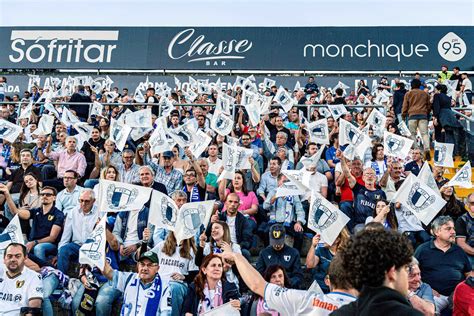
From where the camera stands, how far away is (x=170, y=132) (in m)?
9.81

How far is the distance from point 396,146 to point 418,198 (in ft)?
8.18

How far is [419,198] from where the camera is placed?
734cm

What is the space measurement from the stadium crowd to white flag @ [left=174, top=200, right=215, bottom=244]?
17 centimetres

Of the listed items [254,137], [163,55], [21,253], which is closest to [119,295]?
[21,253]

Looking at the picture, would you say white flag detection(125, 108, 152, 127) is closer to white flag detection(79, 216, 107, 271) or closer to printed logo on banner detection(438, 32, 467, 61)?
white flag detection(79, 216, 107, 271)

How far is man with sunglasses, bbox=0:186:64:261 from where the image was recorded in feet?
24.2

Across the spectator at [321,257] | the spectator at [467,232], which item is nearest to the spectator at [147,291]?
the spectator at [321,257]

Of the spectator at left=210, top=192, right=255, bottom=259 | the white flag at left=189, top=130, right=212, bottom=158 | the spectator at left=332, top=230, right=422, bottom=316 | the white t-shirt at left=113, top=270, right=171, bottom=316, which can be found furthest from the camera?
Answer: the white flag at left=189, top=130, right=212, bottom=158

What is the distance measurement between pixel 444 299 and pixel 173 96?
31.3 ft

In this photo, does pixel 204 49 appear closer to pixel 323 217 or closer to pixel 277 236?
pixel 277 236

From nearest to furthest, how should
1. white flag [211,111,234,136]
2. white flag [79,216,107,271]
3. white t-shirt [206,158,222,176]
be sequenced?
1. white flag [79,216,107,271]
2. white t-shirt [206,158,222,176]
3. white flag [211,111,234,136]

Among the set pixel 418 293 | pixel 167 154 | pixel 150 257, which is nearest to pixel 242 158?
pixel 167 154

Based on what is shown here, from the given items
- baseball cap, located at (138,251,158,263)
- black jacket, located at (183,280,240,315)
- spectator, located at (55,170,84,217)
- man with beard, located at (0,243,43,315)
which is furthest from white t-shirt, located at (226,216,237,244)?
man with beard, located at (0,243,43,315)

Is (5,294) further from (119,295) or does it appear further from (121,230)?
(121,230)
